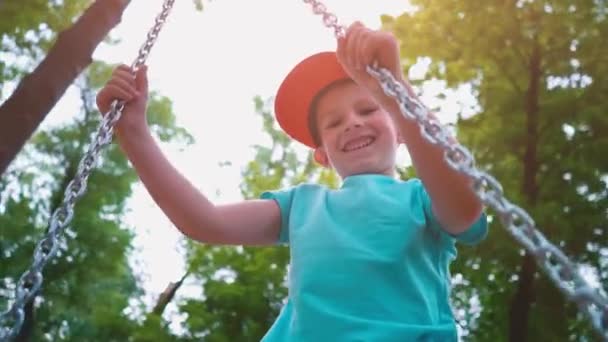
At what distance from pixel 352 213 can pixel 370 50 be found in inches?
15.6

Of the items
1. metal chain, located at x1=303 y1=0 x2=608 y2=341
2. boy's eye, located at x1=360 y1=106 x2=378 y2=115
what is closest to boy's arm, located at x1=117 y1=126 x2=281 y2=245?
boy's eye, located at x1=360 y1=106 x2=378 y2=115

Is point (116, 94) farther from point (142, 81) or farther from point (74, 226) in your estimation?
point (74, 226)

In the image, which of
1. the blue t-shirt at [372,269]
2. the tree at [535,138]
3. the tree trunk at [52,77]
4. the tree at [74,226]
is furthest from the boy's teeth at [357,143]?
the tree at [74,226]

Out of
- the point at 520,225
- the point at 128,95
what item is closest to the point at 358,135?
the point at 128,95

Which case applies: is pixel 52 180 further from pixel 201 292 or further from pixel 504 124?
pixel 504 124

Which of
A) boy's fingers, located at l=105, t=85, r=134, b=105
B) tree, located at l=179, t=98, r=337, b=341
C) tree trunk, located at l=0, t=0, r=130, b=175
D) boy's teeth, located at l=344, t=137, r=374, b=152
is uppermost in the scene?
tree, located at l=179, t=98, r=337, b=341

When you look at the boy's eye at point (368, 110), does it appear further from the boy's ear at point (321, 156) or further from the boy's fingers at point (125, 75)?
the boy's fingers at point (125, 75)

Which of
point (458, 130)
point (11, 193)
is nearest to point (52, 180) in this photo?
point (11, 193)

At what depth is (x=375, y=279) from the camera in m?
1.48

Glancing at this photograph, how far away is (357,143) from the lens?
179 centimetres

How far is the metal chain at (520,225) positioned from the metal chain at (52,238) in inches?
25.8

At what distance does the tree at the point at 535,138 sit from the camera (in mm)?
6523

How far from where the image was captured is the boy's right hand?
1.77 metres

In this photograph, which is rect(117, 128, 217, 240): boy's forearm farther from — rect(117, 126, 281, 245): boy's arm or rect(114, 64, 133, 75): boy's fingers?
rect(114, 64, 133, 75): boy's fingers
